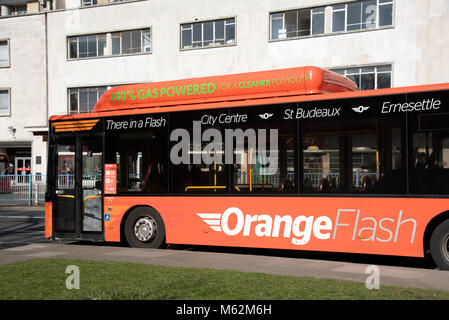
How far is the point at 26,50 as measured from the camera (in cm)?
3925

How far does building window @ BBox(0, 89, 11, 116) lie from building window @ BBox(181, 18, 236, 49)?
14502 millimetres

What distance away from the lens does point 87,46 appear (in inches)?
1441

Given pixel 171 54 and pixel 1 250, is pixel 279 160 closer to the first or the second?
pixel 1 250

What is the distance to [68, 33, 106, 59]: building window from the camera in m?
36.2

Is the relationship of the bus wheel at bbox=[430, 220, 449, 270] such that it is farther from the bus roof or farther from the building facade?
the building facade

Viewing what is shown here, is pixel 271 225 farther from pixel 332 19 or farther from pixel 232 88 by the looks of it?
pixel 332 19

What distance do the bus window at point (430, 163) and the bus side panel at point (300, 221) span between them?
22 centimetres

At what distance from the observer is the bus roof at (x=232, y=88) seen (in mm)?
10227

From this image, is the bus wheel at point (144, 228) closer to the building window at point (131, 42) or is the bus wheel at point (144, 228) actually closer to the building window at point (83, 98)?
the building window at point (131, 42)

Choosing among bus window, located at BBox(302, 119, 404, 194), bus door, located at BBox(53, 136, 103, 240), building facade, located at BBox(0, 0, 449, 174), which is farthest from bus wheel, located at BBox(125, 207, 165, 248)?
building facade, located at BBox(0, 0, 449, 174)

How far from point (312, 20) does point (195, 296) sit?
26.1 m

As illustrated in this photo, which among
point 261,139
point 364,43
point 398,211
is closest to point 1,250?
point 261,139

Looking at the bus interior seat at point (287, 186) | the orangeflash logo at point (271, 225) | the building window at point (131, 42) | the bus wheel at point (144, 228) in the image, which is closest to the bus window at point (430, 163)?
the orangeflash logo at point (271, 225)

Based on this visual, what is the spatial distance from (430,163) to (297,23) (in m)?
23.3
